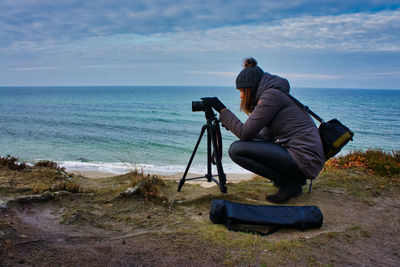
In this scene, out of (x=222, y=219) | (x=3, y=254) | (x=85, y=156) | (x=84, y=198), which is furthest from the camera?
(x=85, y=156)

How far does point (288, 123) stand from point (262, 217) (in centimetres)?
109

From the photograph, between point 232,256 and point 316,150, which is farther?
point 316,150

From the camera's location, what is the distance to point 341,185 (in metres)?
4.28

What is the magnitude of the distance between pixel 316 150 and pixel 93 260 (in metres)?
2.44

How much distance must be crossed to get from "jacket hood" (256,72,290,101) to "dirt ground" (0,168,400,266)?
137 cm

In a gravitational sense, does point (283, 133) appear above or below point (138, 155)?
above

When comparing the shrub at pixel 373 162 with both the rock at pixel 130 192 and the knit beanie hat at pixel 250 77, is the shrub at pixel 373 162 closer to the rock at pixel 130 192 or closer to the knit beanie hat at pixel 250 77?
the knit beanie hat at pixel 250 77

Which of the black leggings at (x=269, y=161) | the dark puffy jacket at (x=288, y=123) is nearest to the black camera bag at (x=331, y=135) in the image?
the dark puffy jacket at (x=288, y=123)

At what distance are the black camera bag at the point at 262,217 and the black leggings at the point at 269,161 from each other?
547 mm

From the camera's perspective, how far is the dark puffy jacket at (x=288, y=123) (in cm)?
312

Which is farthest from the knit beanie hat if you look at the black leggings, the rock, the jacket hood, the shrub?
the shrub

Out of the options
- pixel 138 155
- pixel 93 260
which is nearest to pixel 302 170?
pixel 93 260

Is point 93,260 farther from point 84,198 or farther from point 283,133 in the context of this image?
point 283,133

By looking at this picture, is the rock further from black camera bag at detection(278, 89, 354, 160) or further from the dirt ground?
black camera bag at detection(278, 89, 354, 160)
